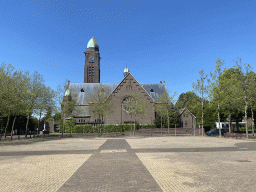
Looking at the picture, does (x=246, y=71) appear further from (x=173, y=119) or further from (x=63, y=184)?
(x=63, y=184)

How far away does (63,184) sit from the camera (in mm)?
6656

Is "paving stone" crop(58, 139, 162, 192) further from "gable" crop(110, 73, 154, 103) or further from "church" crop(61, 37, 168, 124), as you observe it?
"gable" crop(110, 73, 154, 103)

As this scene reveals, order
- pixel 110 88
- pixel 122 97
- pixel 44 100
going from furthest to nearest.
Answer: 1. pixel 110 88
2. pixel 122 97
3. pixel 44 100

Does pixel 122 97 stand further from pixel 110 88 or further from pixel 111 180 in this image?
pixel 111 180

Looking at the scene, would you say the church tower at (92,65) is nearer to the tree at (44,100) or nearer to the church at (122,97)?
the church at (122,97)

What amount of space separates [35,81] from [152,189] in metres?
35.2

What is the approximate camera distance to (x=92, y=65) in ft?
278

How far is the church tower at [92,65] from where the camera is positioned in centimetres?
8381

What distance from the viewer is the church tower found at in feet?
275

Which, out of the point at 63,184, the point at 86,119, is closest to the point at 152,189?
the point at 63,184

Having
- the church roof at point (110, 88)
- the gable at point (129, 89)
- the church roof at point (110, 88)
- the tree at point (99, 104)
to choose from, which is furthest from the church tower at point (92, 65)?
the tree at point (99, 104)

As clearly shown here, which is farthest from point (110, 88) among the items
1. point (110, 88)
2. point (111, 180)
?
point (111, 180)

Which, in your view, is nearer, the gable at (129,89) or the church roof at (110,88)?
the gable at (129,89)

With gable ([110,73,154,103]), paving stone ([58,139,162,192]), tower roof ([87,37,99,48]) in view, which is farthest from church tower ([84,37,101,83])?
paving stone ([58,139,162,192])
